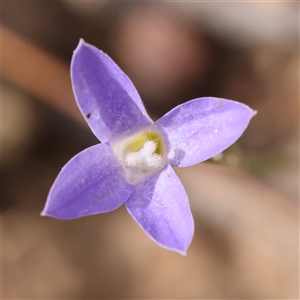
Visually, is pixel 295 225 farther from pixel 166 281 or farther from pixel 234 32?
pixel 234 32

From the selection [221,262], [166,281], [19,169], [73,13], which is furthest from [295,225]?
[73,13]

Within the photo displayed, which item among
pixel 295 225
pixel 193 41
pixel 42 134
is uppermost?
pixel 193 41

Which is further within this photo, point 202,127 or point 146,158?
point 146,158

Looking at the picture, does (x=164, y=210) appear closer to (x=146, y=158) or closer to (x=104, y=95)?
(x=146, y=158)

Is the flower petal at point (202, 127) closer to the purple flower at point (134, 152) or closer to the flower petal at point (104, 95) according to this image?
the purple flower at point (134, 152)

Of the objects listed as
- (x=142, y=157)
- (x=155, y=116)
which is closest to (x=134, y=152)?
(x=142, y=157)
